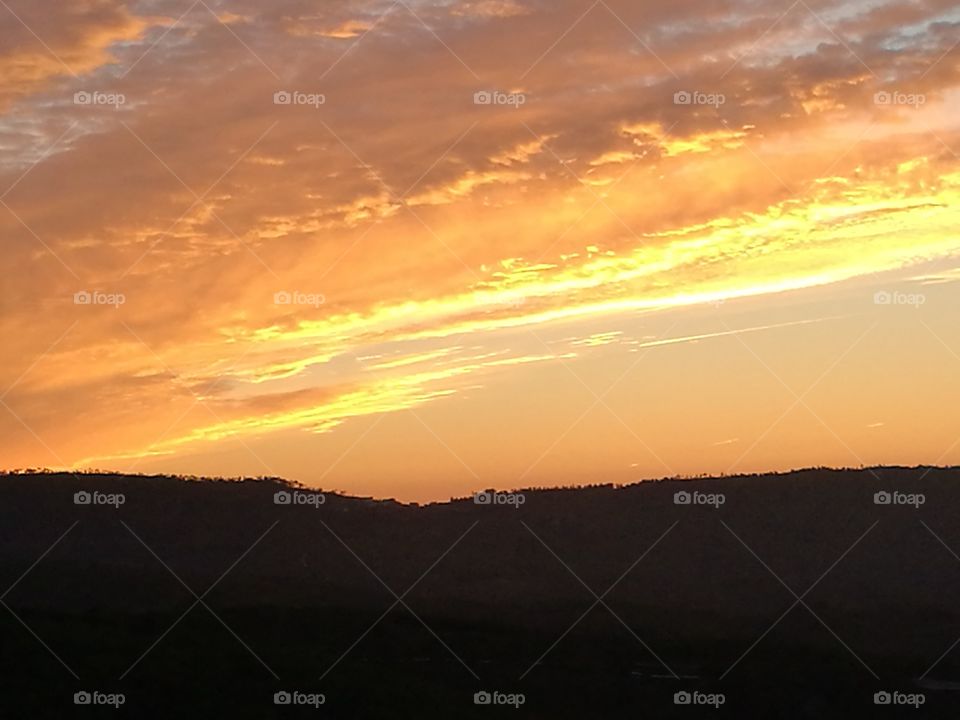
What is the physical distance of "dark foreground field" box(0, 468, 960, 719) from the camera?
1175 inches

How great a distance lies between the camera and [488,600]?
48.0m

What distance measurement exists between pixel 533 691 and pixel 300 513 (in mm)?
26006

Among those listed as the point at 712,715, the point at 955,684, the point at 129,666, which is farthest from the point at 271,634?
the point at 955,684

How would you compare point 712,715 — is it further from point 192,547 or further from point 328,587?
point 192,547

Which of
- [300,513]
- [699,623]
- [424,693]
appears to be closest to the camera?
[424,693]

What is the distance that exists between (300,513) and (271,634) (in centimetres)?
2149

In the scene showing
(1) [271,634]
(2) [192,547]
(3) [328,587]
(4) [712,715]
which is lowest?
(4) [712,715]

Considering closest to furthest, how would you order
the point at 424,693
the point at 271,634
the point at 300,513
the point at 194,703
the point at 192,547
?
the point at 194,703
the point at 424,693
the point at 271,634
the point at 192,547
the point at 300,513

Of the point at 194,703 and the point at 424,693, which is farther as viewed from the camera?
the point at 424,693

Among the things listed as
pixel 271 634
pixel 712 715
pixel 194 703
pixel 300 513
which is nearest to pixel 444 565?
pixel 300 513

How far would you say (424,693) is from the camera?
98.8 feet

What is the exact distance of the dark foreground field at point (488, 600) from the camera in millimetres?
29844

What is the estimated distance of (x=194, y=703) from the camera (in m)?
27.4

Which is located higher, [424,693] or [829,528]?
[829,528]
